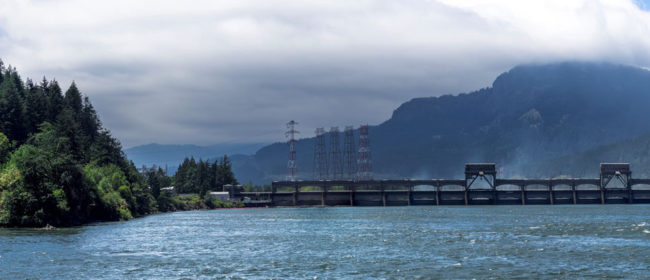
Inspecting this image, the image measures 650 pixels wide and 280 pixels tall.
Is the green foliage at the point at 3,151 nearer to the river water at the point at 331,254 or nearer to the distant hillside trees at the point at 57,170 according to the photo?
the distant hillside trees at the point at 57,170

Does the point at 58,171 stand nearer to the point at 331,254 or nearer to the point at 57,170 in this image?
the point at 57,170

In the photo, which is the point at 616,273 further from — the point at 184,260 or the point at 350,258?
the point at 184,260

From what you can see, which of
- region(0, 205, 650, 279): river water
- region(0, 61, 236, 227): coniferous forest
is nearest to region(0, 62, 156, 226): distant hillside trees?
region(0, 61, 236, 227): coniferous forest

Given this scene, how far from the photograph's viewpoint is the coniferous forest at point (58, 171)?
99.8 metres

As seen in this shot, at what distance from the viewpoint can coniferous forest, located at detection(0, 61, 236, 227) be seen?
327ft

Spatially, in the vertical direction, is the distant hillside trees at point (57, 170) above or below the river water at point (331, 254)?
above

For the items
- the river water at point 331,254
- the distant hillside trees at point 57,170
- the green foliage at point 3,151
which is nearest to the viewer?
the river water at point 331,254

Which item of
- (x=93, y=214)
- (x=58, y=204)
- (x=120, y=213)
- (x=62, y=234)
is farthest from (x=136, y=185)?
(x=62, y=234)

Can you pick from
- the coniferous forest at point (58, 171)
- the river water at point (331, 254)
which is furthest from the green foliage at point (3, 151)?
the river water at point (331, 254)

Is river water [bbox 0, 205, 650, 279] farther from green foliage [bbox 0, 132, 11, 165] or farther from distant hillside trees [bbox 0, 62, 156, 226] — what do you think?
green foliage [bbox 0, 132, 11, 165]

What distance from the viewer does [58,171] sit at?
349ft

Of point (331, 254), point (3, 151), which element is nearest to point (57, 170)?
point (3, 151)

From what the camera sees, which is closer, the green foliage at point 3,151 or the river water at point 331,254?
the river water at point 331,254

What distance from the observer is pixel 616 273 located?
50531 mm
